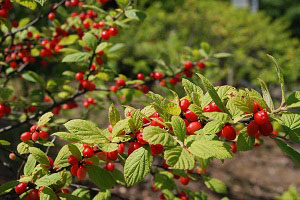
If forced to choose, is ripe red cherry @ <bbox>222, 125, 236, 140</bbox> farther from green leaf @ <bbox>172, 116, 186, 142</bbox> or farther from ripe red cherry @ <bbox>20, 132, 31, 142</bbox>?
ripe red cherry @ <bbox>20, 132, 31, 142</bbox>

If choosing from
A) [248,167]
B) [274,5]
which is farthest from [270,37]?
[274,5]

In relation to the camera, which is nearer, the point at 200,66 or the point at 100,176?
the point at 100,176

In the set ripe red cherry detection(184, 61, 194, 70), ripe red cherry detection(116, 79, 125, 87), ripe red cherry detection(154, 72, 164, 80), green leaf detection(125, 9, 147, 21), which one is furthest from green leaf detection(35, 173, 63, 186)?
ripe red cherry detection(184, 61, 194, 70)

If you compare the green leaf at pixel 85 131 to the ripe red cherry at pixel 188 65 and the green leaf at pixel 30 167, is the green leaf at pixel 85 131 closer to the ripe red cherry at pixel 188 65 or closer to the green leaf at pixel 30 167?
the green leaf at pixel 30 167

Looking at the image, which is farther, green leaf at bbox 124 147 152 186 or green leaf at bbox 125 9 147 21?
green leaf at bbox 125 9 147 21

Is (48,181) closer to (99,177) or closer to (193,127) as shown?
(99,177)

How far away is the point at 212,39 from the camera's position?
30.8 feet

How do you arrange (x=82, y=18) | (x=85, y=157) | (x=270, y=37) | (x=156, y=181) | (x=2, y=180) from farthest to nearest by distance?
1. (x=270, y=37)
2. (x=2, y=180)
3. (x=82, y=18)
4. (x=156, y=181)
5. (x=85, y=157)

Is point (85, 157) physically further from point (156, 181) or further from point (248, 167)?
point (248, 167)

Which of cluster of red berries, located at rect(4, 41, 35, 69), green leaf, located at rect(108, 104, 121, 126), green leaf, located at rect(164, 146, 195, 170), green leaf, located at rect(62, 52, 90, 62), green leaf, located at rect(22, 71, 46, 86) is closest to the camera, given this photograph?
green leaf, located at rect(164, 146, 195, 170)

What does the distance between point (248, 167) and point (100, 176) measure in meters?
5.57

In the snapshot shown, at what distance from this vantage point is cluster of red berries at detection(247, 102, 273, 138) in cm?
82

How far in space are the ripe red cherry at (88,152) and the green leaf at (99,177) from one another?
0.07m

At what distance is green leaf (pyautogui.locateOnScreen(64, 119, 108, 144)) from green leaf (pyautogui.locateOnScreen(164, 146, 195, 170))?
0.79 feet
